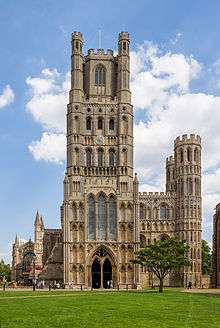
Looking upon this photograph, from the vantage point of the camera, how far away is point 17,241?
587 feet

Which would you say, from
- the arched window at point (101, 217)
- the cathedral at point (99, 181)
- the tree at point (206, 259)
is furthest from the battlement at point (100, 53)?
the tree at point (206, 259)

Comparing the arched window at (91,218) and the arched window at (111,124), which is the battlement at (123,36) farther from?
the arched window at (91,218)

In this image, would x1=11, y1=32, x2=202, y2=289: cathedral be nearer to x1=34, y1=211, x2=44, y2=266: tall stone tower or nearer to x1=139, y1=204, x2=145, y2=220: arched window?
x1=139, y1=204, x2=145, y2=220: arched window

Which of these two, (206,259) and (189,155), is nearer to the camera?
(189,155)

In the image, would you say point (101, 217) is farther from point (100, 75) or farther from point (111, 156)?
point (100, 75)

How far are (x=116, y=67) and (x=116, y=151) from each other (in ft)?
53.4

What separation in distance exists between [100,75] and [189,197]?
104ft

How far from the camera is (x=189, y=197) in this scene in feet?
385

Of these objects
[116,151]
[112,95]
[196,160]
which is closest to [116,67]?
[112,95]

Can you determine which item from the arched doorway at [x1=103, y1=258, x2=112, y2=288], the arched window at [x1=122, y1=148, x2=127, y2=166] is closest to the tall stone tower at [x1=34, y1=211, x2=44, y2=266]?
the arched doorway at [x1=103, y1=258, x2=112, y2=288]

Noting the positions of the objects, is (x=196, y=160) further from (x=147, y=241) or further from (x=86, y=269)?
(x=86, y=269)

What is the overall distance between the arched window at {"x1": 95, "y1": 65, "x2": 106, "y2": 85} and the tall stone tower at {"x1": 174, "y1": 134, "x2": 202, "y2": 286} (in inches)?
1036

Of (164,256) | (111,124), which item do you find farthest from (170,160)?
(164,256)

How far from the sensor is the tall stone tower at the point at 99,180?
9306 cm
